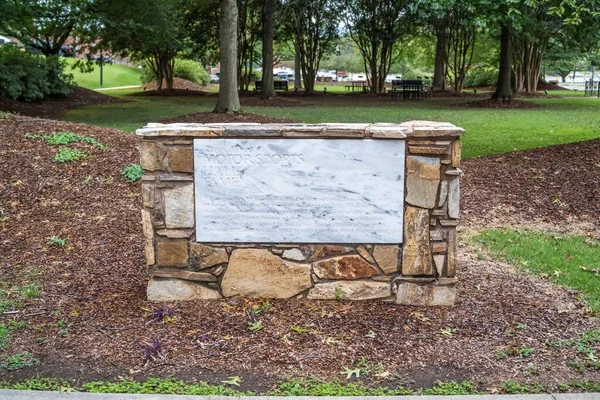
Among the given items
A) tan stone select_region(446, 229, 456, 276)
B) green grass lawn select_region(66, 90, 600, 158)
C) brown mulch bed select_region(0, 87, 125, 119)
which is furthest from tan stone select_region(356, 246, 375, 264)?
brown mulch bed select_region(0, 87, 125, 119)

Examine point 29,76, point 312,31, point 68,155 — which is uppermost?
point 312,31

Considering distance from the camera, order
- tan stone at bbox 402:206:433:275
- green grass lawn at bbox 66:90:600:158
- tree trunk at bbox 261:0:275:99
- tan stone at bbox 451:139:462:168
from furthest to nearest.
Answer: tree trunk at bbox 261:0:275:99
green grass lawn at bbox 66:90:600:158
tan stone at bbox 402:206:433:275
tan stone at bbox 451:139:462:168

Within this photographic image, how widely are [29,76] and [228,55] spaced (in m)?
8.74

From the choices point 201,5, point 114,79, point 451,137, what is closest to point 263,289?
point 451,137

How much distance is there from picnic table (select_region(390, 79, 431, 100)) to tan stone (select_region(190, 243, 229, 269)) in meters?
25.8

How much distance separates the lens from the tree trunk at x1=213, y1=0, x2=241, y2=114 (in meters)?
16.3

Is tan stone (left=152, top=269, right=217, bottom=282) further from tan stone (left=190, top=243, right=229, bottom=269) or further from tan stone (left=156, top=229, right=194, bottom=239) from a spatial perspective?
tan stone (left=156, top=229, right=194, bottom=239)

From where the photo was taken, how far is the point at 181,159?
5035 mm

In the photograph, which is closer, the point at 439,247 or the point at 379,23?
the point at 439,247

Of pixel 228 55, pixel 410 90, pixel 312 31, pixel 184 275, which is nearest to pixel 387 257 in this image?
pixel 184 275

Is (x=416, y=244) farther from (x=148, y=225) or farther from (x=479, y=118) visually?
(x=479, y=118)

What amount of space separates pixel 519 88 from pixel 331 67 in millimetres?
41955

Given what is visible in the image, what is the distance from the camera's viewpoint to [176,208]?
16.7ft

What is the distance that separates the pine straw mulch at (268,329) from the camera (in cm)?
421
